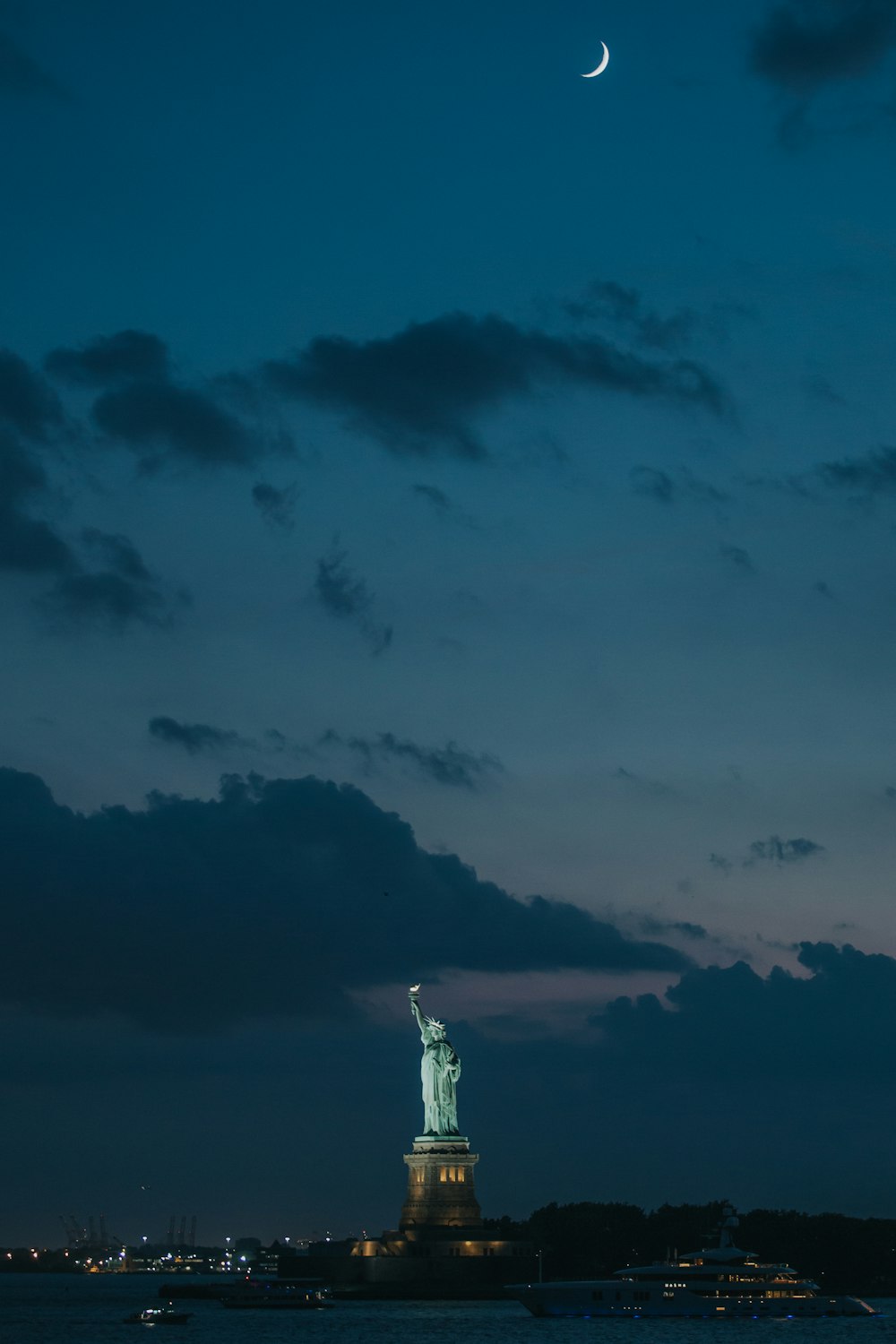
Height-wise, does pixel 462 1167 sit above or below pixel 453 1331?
above

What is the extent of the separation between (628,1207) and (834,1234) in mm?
18168

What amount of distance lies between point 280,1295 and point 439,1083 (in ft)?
78.1

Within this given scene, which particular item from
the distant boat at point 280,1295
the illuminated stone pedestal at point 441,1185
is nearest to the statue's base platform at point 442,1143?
the illuminated stone pedestal at point 441,1185

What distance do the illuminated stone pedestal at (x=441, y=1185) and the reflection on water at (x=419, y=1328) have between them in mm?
5527

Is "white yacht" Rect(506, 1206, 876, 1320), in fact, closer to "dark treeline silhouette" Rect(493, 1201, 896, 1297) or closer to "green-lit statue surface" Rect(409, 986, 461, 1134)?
"green-lit statue surface" Rect(409, 986, 461, 1134)

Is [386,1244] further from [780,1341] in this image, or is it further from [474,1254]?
[780,1341]

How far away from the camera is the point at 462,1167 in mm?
133000

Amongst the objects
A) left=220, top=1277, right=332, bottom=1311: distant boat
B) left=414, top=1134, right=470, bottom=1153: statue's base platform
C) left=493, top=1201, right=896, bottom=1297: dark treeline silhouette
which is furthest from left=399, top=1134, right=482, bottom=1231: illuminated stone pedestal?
left=493, top=1201, right=896, bottom=1297: dark treeline silhouette

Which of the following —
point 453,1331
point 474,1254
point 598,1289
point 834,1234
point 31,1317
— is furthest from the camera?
point 834,1234

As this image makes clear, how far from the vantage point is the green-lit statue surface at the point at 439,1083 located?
135m

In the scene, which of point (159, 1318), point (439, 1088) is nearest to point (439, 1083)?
point (439, 1088)

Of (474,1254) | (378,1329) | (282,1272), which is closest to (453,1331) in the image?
(378,1329)

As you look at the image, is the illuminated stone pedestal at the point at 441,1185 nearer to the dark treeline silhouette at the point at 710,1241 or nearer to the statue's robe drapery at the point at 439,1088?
the statue's robe drapery at the point at 439,1088

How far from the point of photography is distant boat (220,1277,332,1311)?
139875 millimetres
